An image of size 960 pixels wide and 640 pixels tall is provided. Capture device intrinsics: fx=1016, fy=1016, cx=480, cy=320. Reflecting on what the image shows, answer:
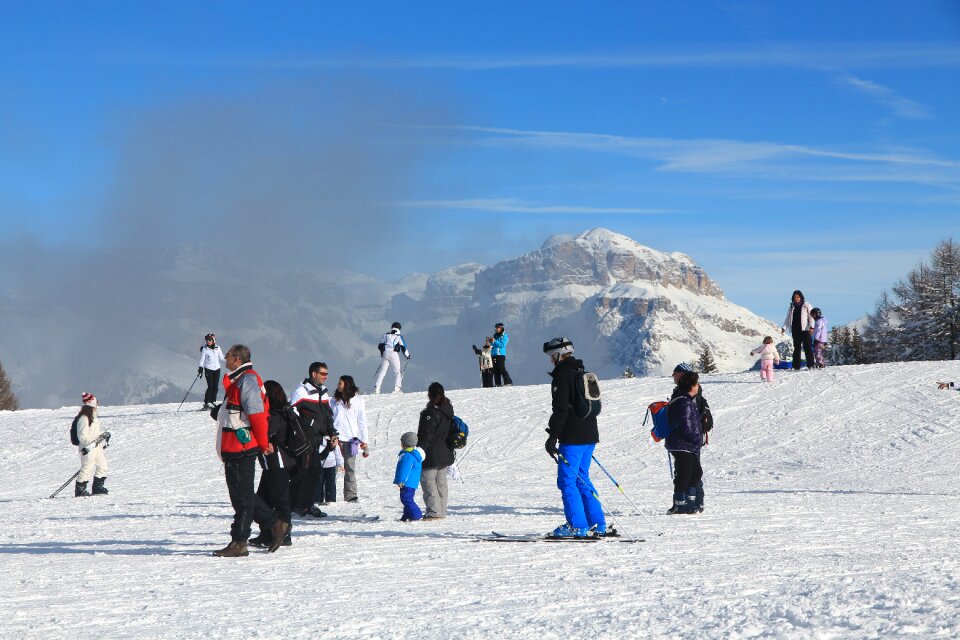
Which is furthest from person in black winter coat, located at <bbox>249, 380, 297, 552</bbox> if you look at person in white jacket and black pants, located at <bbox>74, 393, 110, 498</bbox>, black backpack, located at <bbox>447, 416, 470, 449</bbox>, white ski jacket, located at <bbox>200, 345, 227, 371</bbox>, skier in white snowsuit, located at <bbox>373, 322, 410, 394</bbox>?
skier in white snowsuit, located at <bbox>373, 322, 410, 394</bbox>

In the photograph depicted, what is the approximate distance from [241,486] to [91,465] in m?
8.38

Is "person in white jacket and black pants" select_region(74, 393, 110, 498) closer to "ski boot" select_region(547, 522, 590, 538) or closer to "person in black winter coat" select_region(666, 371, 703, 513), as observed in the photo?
"person in black winter coat" select_region(666, 371, 703, 513)

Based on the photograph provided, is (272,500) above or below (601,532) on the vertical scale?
above

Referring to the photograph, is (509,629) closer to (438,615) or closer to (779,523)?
(438,615)

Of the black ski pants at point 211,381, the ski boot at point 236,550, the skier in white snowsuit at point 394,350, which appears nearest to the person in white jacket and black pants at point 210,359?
the black ski pants at point 211,381

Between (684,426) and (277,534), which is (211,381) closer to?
(684,426)

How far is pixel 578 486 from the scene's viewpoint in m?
9.39

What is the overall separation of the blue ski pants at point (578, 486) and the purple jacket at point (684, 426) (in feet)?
8.41

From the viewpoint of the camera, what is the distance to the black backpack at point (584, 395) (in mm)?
9031

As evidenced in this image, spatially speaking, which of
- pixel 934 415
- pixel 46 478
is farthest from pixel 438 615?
pixel 934 415

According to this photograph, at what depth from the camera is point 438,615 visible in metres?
6.27

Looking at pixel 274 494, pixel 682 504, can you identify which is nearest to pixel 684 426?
pixel 682 504

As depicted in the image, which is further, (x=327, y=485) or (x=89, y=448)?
(x=89, y=448)

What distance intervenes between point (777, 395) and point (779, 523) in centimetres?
1346
